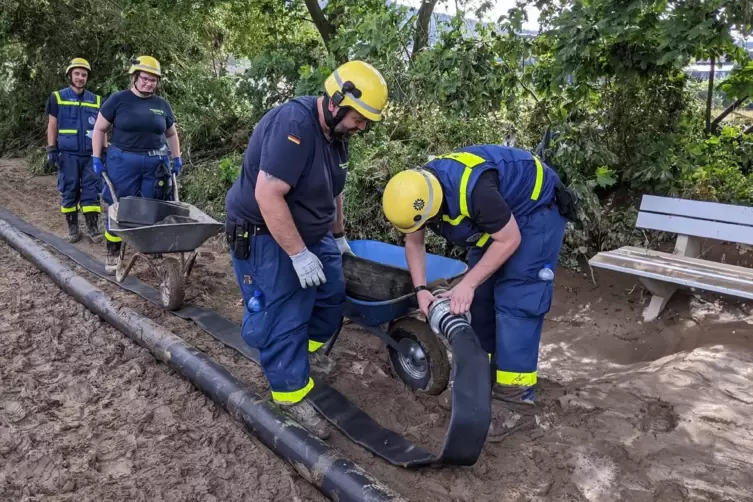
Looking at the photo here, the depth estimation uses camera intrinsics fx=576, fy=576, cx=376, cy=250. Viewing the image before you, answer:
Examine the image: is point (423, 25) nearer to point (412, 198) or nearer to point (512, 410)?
point (412, 198)

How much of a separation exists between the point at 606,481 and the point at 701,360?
1357 mm

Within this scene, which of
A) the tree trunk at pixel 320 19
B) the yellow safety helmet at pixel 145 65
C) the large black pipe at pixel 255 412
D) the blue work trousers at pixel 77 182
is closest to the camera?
the large black pipe at pixel 255 412

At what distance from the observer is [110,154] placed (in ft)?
16.3

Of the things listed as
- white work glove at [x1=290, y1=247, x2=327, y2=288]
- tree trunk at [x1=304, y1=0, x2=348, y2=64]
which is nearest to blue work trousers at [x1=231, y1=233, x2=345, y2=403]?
white work glove at [x1=290, y1=247, x2=327, y2=288]

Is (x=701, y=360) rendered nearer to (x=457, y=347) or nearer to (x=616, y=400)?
(x=616, y=400)

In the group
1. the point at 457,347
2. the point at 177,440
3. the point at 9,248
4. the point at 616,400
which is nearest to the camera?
the point at 457,347

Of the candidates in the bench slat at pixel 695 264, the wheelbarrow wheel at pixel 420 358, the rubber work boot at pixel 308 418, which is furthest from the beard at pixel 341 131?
the bench slat at pixel 695 264

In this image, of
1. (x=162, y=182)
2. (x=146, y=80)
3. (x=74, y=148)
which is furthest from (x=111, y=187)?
(x=74, y=148)

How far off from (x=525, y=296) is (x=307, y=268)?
1070 mm

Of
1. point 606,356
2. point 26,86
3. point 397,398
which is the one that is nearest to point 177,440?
point 397,398

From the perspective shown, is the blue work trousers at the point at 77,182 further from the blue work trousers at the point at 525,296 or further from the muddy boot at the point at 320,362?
the blue work trousers at the point at 525,296

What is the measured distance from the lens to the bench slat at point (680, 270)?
11.8ft

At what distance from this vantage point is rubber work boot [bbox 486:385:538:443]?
290cm

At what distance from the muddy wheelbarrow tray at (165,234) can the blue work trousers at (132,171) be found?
1.19 feet
